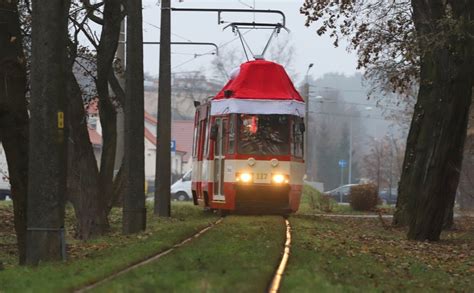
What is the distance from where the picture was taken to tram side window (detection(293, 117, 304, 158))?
2180 cm

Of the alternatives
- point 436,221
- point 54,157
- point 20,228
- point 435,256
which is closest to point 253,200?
point 436,221

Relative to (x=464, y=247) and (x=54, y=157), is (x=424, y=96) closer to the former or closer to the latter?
(x=464, y=247)

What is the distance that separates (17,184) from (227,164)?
9.19 m

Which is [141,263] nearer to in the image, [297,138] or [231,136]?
[231,136]

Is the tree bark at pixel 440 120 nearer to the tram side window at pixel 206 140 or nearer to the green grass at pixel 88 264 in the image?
the green grass at pixel 88 264

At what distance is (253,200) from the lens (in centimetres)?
2155

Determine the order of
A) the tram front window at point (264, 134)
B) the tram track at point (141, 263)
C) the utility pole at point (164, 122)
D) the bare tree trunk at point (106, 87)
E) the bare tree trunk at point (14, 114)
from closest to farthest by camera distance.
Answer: the tram track at point (141, 263), the bare tree trunk at point (14, 114), the bare tree trunk at point (106, 87), the tram front window at point (264, 134), the utility pole at point (164, 122)

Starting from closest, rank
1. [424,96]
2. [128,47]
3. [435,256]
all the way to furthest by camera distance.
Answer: [435,256], [128,47], [424,96]

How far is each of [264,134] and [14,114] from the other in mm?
9739

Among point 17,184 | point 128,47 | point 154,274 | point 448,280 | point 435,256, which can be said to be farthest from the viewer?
point 128,47

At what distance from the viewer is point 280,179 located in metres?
21.4

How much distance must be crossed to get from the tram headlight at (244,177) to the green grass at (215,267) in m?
5.43

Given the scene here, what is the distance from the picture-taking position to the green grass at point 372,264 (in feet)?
30.6

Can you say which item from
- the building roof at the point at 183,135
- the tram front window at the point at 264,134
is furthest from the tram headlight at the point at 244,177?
the building roof at the point at 183,135
